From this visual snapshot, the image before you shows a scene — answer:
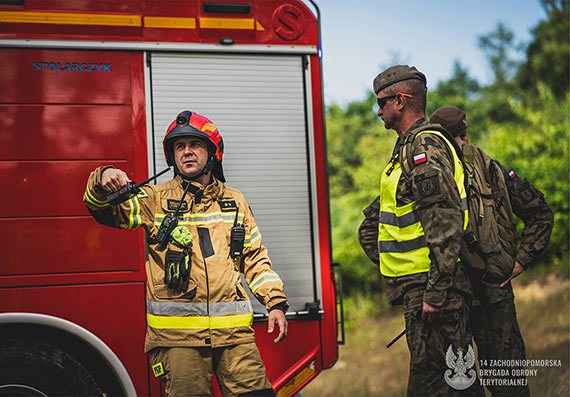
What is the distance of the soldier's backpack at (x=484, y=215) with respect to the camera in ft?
9.91

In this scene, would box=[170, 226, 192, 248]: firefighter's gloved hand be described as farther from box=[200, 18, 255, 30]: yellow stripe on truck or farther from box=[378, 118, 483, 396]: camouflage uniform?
box=[200, 18, 255, 30]: yellow stripe on truck

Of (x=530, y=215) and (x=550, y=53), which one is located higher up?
(x=550, y=53)

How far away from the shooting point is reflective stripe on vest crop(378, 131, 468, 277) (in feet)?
9.59

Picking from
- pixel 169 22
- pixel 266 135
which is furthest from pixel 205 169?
pixel 169 22

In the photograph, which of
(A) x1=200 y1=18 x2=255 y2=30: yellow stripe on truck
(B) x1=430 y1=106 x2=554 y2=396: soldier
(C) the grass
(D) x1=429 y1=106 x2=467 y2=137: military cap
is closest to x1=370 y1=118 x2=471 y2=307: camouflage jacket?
(B) x1=430 y1=106 x2=554 y2=396: soldier

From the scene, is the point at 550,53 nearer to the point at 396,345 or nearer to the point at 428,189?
the point at 396,345

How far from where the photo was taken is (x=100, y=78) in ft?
10.8

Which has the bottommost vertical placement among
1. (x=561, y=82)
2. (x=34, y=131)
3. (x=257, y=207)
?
(x=257, y=207)

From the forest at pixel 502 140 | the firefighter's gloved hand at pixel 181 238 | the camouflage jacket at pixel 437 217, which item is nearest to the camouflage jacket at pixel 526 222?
the camouflage jacket at pixel 437 217

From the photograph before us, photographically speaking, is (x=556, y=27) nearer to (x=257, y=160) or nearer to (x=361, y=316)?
(x=361, y=316)

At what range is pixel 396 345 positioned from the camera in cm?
748

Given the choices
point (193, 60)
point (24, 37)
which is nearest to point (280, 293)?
point (193, 60)

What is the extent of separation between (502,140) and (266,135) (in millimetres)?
7216

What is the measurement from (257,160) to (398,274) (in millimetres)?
1193
